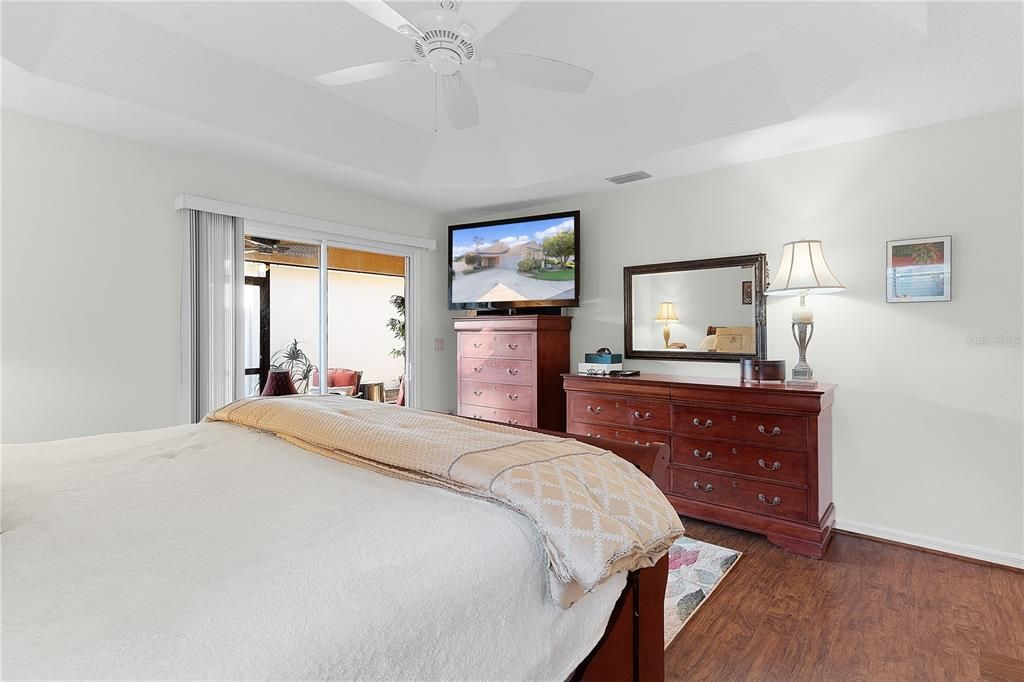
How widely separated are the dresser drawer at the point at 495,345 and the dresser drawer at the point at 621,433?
72cm

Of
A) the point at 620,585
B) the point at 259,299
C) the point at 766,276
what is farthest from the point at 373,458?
the point at 766,276

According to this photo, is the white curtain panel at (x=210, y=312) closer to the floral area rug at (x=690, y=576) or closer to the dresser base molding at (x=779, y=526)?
the floral area rug at (x=690, y=576)

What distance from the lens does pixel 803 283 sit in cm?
310

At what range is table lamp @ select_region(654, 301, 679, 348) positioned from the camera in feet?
12.8

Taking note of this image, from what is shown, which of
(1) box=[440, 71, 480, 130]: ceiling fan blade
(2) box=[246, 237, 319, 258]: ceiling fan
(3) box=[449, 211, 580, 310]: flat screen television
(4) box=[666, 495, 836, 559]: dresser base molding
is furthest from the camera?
(3) box=[449, 211, 580, 310]: flat screen television

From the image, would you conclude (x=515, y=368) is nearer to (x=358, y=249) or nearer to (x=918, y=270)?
(x=358, y=249)

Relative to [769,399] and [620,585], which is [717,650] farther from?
[769,399]

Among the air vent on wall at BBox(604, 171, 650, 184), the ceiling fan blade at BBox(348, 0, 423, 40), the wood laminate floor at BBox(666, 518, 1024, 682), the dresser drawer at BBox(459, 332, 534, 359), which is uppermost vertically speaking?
the air vent on wall at BBox(604, 171, 650, 184)

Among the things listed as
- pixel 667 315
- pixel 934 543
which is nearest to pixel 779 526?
pixel 934 543

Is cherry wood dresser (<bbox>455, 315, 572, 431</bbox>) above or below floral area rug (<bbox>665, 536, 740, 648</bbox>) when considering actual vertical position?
above

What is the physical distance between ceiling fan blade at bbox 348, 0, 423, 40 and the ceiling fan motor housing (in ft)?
0.15

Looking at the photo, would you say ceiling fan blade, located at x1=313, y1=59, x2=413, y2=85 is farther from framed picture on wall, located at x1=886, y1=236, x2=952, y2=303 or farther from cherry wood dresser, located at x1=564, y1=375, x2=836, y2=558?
framed picture on wall, located at x1=886, y1=236, x2=952, y2=303

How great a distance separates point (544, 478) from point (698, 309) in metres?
2.87

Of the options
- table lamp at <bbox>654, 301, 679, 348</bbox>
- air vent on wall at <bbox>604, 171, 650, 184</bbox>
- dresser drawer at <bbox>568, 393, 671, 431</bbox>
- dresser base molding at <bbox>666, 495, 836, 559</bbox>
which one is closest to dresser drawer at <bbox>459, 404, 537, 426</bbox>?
dresser drawer at <bbox>568, 393, 671, 431</bbox>
